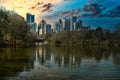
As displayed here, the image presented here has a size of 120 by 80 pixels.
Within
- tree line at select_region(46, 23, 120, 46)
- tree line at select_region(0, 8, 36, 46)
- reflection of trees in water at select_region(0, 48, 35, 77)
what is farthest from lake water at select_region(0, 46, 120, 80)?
tree line at select_region(46, 23, 120, 46)

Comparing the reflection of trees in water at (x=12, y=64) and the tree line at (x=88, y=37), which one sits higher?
the tree line at (x=88, y=37)

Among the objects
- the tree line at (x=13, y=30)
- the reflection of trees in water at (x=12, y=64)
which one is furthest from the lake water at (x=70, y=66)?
the tree line at (x=13, y=30)

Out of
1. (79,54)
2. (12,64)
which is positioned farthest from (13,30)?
(12,64)

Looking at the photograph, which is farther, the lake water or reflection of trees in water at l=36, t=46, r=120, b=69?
reflection of trees in water at l=36, t=46, r=120, b=69

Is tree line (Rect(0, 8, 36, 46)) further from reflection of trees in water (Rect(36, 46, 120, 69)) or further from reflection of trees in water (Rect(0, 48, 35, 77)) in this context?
reflection of trees in water (Rect(0, 48, 35, 77))

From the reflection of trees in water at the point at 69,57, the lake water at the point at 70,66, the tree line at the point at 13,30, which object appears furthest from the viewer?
the tree line at the point at 13,30

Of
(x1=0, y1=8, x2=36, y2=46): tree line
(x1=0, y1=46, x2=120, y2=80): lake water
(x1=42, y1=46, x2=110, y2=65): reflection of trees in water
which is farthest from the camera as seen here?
(x1=0, y1=8, x2=36, y2=46): tree line

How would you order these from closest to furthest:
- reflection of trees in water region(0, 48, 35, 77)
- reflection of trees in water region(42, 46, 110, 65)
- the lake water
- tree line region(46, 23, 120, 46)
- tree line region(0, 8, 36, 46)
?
the lake water < reflection of trees in water region(0, 48, 35, 77) < reflection of trees in water region(42, 46, 110, 65) < tree line region(0, 8, 36, 46) < tree line region(46, 23, 120, 46)

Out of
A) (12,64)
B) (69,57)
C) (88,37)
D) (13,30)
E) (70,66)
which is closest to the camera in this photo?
(70,66)

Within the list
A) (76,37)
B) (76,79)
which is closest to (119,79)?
(76,79)

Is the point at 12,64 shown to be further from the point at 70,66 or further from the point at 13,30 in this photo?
the point at 13,30

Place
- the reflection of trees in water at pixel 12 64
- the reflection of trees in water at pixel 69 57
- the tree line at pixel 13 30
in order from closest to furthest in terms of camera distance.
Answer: the reflection of trees in water at pixel 12 64 → the reflection of trees in water at pixel 69 57 → the tree line at pixel 13 30

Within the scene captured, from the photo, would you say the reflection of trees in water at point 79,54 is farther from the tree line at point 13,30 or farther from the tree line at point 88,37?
the tree line at point 88,37

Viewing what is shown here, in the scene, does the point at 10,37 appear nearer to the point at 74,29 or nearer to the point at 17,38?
the point at 17,38
